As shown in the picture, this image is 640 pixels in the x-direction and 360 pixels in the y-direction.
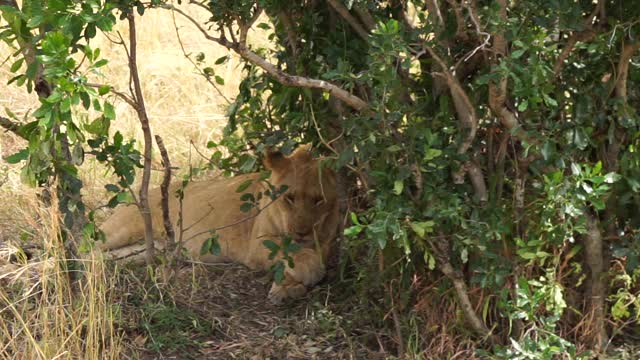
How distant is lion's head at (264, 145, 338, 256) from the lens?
208 inches

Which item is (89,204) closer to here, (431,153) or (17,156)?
(17,156)

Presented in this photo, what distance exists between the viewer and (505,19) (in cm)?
335

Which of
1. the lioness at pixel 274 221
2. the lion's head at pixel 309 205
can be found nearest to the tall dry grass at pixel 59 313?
the lioness at pixel 274 221

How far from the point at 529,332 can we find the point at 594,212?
21.6 inches

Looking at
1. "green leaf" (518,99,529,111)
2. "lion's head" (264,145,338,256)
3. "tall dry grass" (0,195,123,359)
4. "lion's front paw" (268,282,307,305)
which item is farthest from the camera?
"lion's head" (264,145,338,256)

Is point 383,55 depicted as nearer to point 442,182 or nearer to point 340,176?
point 442,182

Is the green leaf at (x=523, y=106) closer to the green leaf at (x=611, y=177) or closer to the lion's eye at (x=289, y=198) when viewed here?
the green leaf at (x=611, y=177)

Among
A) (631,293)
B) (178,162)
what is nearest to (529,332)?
(631,293)

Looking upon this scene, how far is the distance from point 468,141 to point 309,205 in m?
1.62

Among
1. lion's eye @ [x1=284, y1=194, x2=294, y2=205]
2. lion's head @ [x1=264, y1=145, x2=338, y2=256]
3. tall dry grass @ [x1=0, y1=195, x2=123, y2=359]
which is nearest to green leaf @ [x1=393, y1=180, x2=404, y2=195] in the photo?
tall dry grass @ [x1=0, y1=195, x2=123, y2=359]

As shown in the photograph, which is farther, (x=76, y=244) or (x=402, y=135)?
(x=76, y=244)

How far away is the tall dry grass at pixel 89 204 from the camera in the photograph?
12.8ft

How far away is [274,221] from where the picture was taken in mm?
5449

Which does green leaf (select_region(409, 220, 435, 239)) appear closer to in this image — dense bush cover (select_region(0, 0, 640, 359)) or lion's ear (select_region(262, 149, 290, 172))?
dense bush cover (select_region(0, 0, 640, 359))
